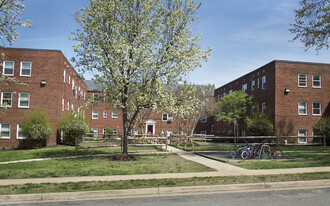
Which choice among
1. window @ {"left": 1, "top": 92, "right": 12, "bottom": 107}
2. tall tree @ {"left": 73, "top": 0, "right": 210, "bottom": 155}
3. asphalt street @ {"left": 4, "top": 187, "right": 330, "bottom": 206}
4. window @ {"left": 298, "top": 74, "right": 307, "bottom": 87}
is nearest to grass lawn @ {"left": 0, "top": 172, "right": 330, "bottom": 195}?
asphalt street @ {"left": 4, "top": 187, "right": 330, "bottom": 206}

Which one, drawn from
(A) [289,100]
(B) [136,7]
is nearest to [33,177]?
(B) [136,7]

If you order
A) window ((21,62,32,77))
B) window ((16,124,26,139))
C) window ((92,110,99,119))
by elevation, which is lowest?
window ((16,124,26,139))

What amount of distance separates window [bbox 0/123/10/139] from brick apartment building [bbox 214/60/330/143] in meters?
25.4

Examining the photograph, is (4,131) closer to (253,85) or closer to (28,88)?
(28,88)

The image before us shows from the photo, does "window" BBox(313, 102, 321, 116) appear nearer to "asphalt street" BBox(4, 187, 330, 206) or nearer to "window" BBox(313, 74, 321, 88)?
"window" BBox(313, 74, 321, 88)

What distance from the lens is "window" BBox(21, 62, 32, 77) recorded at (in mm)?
27188

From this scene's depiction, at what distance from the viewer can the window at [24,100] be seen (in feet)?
89.1

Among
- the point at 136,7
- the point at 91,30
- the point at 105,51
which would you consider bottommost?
the point at 105,51

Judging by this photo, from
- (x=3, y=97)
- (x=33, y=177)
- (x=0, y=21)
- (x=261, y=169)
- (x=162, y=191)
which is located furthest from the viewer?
(x=3, y=97)

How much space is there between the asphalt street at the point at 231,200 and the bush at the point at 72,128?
19.9 m

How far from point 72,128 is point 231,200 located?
21.5 m

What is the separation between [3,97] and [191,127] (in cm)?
1775

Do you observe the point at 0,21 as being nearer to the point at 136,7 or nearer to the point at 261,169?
the point at 136,7

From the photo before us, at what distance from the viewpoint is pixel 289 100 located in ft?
103
